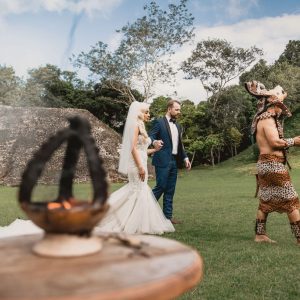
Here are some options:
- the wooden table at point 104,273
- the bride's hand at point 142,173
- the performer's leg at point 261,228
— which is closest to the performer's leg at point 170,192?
the bride's hand at point 142,173

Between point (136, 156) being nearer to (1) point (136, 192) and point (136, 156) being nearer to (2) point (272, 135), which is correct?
(1) point (136, 192)

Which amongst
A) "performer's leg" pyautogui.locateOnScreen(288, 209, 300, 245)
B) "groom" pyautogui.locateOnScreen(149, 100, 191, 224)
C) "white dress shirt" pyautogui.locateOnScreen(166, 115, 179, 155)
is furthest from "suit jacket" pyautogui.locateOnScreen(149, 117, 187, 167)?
"performer's leg" pyautogui.locateOnScreen(288, 209, 300, 245)

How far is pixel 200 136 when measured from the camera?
3659cm

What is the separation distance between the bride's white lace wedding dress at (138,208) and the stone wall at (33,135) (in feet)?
51.6

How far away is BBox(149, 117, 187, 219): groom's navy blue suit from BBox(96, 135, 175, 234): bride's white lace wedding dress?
55 centimetres

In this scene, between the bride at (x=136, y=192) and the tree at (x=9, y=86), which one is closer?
the bride at (x=136, y=192)

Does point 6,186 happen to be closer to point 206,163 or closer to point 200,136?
point 200,136

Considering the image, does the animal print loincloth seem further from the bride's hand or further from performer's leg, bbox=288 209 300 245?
the bride's hand

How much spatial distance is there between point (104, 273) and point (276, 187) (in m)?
4.94

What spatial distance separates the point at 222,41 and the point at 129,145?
3650cm

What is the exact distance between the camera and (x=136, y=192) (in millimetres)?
7688

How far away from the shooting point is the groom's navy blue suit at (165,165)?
831 cm

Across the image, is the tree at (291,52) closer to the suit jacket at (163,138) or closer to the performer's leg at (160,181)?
the suit jacket at (163,138)

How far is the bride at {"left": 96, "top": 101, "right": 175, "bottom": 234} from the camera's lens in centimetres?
742
